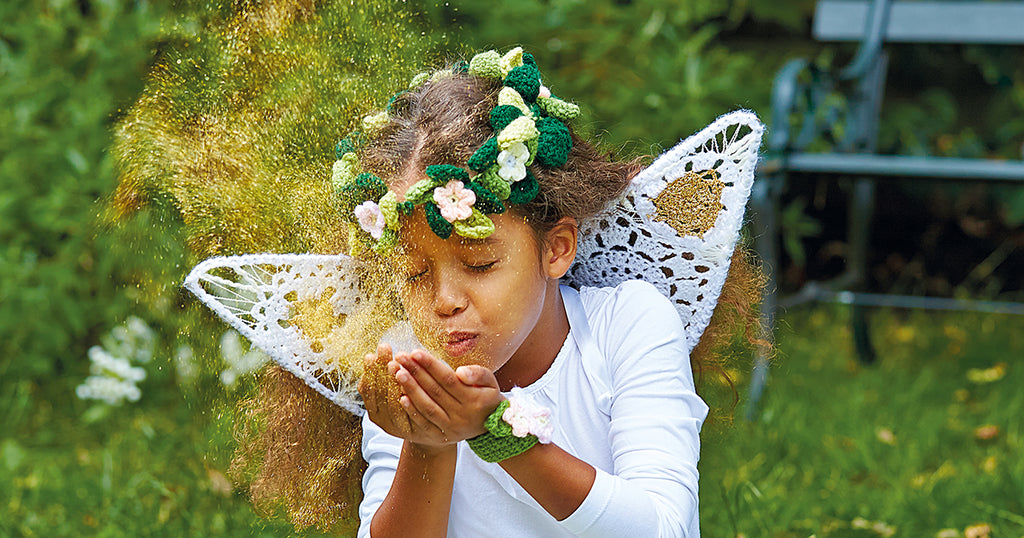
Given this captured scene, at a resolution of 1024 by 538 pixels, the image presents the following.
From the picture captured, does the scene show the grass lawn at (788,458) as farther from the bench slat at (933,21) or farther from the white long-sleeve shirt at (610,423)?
the bench slat at (933,21)

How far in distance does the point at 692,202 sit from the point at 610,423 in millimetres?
334

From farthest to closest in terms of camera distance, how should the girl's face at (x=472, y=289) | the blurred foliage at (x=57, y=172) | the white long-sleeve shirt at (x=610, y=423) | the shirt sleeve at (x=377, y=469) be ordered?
the blurred foliage at (x=57, y=172) → the shirt sleeve at (x=377, y=469) → the white long-sleeve shirt at (x=610, y=423) → the girl's face at (x=472, y=289)

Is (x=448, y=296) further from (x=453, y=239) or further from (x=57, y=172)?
(x=57, y=172)

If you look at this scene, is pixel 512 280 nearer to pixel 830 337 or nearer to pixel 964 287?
pixel 830 337

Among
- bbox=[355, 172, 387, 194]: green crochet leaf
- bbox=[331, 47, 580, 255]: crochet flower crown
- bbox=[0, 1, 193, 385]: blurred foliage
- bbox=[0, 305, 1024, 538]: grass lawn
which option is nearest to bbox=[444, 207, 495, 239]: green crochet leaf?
bbox=[331, 47, 580, 255]: crochet flower crown

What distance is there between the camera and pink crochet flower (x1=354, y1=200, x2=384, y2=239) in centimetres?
136

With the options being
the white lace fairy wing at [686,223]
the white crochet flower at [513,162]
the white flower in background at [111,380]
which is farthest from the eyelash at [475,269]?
the white flower in background at [111,380]

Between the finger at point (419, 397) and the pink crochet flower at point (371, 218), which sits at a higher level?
the pink crochet flower at point (371, 218)

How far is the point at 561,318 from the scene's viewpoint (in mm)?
1611

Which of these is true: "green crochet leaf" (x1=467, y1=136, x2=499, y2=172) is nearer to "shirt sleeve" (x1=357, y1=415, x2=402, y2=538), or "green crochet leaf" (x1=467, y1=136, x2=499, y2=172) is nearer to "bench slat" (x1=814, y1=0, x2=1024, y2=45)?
"shirt sleeve" (x1=357, y1=415, x2=402, y2=538)

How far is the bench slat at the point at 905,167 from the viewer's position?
2893 mm

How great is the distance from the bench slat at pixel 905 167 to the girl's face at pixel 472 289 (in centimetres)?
163

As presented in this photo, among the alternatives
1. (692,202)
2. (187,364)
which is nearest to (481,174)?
(692,202)

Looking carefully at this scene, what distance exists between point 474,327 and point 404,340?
0.40ft
